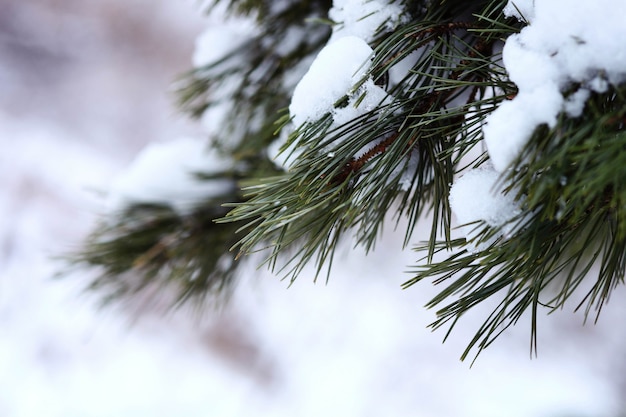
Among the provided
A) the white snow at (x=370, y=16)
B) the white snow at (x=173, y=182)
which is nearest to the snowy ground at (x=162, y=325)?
the white snow at (x=173, y=182)

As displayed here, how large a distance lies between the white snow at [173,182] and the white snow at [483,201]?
269 mm

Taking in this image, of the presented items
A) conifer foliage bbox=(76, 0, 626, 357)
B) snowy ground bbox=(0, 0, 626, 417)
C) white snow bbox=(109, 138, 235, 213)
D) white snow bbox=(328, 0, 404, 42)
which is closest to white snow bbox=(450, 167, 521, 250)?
conifer foliage bbox=(76, 0, 626, 357)

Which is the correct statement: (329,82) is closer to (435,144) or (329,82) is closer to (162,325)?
(435,144)

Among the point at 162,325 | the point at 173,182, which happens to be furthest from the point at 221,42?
the point at 162,325

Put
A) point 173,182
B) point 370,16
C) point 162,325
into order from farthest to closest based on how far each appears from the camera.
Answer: point 162,325 < point 173,182 < point 370,16

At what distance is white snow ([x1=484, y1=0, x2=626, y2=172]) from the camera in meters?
0.17

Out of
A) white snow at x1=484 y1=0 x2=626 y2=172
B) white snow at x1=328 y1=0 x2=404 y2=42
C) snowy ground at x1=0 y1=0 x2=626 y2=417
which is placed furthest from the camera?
snowy ground at x1=0 y1=0 x2=626 y2=417

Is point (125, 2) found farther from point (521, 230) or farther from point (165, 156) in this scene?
point (521, 230)

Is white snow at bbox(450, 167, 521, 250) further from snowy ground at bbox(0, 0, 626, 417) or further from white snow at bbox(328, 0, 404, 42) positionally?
snowy ground at bbox(0, 0, 626, 417)

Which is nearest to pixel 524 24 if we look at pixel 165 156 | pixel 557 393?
pixel 165 156

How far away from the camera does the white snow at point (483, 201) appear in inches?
7.9

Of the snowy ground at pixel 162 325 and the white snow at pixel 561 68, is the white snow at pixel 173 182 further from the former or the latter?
the snowy ground at pixel 162 325

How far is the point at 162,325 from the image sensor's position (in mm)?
1338

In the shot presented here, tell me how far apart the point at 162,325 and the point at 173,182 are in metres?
0.98
